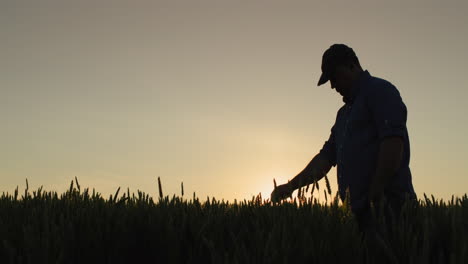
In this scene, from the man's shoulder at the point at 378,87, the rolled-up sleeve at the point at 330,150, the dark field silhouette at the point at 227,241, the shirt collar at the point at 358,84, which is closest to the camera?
the dark field silhouette at the point at 227,241

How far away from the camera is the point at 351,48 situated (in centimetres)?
454

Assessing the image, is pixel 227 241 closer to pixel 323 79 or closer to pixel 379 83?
pixel 379 83

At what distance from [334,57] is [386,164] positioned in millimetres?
1191

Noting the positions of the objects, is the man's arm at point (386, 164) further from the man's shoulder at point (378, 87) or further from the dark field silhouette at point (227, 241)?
the dark field silhouette at point (227, 241)

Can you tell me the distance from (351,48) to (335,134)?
102cm

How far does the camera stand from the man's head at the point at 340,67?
4.43 meters

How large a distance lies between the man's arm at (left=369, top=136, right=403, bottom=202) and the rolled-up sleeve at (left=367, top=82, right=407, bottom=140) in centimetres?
7

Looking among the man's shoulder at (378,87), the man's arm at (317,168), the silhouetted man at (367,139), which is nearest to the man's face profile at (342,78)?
the silhouetted man at (367,139)

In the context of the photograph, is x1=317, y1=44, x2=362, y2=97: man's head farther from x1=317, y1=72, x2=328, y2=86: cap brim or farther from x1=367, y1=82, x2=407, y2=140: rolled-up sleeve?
x1=367, y1=82, x2=407, y2=140: rolled-up sleeve

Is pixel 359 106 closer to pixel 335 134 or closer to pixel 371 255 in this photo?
pixel 335 134

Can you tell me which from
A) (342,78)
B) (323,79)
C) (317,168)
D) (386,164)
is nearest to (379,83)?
(342,78)

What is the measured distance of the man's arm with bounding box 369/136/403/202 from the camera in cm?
377

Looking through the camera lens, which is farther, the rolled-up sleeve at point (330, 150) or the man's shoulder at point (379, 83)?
the rolled-up sleeve at point (330, 150)

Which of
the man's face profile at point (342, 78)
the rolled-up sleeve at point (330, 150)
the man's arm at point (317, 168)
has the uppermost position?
the man's face profile at point (342, 78)
